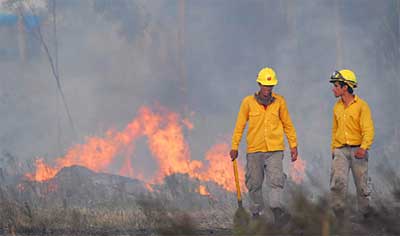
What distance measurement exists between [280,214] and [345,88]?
5.87 feet

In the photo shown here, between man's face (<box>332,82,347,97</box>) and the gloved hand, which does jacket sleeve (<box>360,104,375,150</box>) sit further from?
the gloved hand

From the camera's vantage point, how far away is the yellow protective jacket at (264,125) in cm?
904

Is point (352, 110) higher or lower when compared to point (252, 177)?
higher

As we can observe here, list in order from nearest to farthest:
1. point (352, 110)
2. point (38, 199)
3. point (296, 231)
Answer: point (296, 231)
point (352, 110)
point (38, 199)

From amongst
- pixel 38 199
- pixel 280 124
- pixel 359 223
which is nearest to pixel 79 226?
pixel 280 124

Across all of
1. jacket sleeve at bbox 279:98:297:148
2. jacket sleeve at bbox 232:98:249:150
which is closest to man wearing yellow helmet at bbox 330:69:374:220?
jacket sleeve at bbox 279:98:297:148

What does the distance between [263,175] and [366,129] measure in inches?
57.6

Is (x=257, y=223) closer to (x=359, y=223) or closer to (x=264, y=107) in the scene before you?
(x=359, y=223)

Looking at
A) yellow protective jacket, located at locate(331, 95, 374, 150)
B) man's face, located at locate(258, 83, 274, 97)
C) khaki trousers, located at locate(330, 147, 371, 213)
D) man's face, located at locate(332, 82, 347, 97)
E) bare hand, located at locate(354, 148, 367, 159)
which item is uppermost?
man's face, located at locate(258, 83, 274, 97)

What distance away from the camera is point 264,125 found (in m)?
9.04

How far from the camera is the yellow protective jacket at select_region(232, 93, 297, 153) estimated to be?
356 inches

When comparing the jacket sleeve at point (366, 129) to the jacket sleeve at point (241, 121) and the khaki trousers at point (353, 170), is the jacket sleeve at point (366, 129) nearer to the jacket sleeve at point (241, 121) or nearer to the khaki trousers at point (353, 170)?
the khaki trousers at point (353, 170)

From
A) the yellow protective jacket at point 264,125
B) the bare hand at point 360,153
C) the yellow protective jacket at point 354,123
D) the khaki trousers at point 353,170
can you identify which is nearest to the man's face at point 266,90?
the yellow protective jacket at point 264,125

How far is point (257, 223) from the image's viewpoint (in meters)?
4.42
